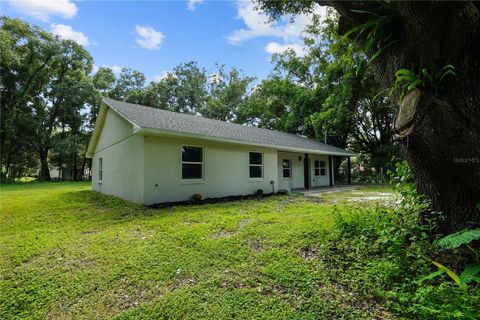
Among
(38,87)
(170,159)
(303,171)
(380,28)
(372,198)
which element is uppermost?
(38,87)

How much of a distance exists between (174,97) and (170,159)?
23.5 meters

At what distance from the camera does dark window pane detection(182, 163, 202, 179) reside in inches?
343

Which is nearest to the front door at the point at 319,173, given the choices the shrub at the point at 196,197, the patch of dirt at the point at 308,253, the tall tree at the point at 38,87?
the shrub at the point at 196,197

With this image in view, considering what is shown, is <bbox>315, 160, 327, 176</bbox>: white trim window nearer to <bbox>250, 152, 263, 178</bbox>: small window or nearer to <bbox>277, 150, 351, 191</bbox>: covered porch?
<bbox>277, 150, 351, 191</bbox>: covered porch

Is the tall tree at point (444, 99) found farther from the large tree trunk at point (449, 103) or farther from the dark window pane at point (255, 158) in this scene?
the dark window pane at point (255, 158)

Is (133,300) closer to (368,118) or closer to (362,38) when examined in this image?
(362,38)

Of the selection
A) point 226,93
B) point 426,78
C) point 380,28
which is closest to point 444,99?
point 426,78

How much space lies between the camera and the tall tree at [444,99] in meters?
2.23

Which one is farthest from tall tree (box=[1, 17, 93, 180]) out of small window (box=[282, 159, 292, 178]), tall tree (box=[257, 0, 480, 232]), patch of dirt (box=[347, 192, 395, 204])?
tall tree (box=[257, 0, 480, 232])

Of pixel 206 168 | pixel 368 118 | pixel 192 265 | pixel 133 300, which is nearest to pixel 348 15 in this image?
pixel 192 265

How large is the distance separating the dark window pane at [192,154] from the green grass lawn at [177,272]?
3.47 metres

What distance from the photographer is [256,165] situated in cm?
1106

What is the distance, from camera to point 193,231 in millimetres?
4832

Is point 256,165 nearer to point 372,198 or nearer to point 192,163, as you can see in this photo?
point 192,163
